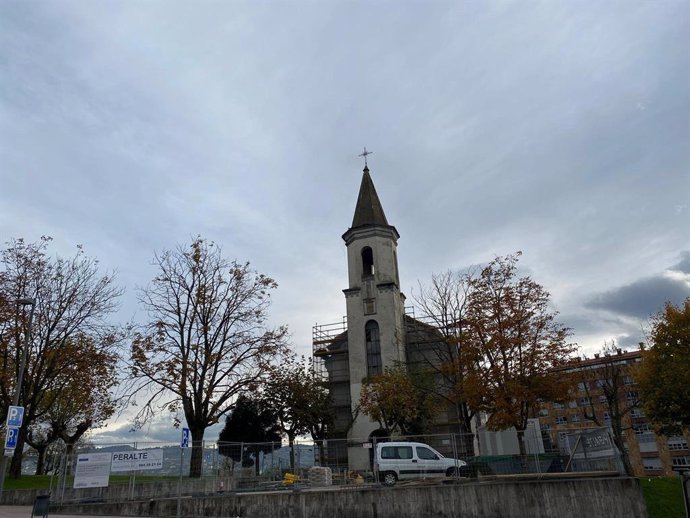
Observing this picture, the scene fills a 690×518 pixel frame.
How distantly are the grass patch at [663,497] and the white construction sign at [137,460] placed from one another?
17.5 m

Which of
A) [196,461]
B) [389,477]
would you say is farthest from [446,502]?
[196,461]

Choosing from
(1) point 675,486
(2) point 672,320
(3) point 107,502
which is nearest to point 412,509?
(3) point 107,502

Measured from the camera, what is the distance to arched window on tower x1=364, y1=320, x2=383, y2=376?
37.9 metres

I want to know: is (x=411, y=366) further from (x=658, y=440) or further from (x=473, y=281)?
(x=658, y=440)

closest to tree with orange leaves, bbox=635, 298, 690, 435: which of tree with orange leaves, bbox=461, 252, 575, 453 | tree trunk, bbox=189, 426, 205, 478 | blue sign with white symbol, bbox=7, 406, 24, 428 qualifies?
tree with orange leaves, bbox=461, 252, 575, 453

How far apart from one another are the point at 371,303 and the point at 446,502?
76.8 ft

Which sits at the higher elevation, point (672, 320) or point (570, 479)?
point (672, 320)

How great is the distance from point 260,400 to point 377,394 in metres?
8.46

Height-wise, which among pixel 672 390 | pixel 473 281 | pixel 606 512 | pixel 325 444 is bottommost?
pixel 606 512

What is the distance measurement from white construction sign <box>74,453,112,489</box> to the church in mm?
19764

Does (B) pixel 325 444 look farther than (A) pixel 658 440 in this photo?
No

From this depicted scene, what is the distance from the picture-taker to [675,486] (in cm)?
2094

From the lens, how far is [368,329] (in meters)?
39.0

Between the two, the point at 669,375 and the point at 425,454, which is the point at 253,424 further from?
the point at 669,375
